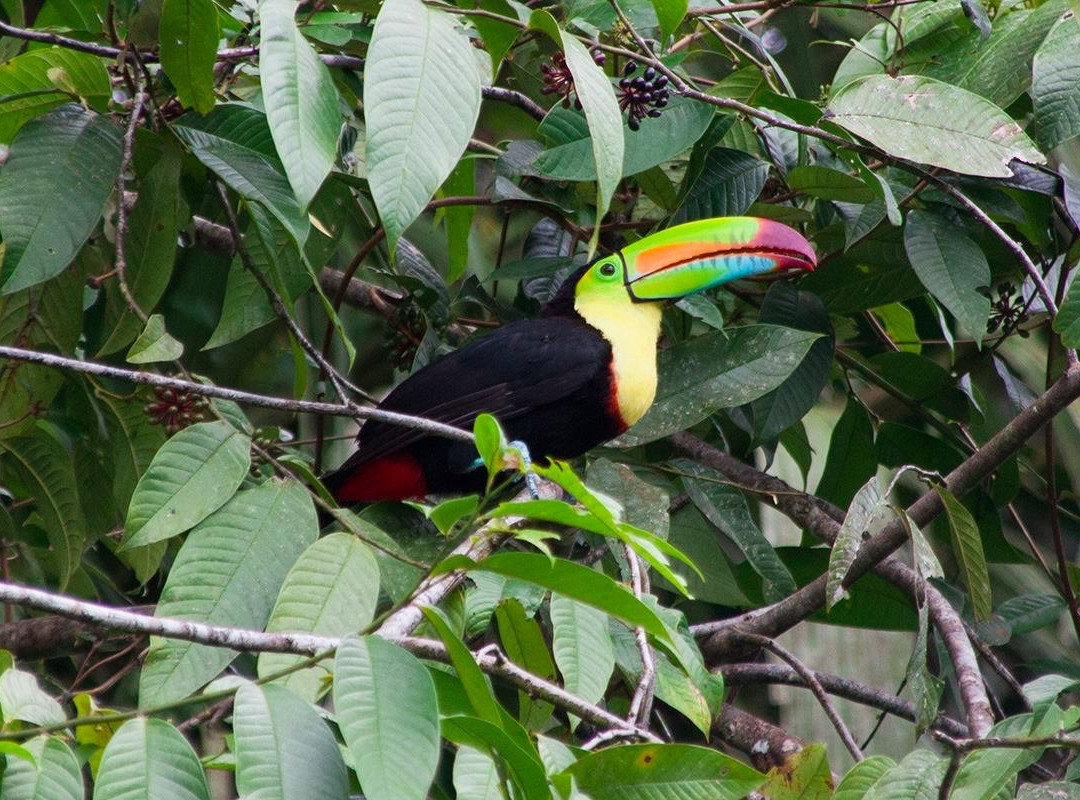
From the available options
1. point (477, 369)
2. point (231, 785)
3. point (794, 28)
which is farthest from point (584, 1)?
point (231, 785)

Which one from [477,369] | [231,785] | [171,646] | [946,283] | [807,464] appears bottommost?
[231,785]

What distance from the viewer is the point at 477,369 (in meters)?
3.30

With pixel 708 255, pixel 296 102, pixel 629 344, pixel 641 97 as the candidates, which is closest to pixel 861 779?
pixel 296 102

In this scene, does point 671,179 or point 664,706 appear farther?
point 664,706

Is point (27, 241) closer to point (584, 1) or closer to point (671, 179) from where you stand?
point (584, 1)

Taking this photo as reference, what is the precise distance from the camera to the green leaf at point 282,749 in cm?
127

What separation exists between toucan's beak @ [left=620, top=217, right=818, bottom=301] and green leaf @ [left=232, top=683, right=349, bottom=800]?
1.88m

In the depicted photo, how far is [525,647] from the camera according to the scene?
199cm

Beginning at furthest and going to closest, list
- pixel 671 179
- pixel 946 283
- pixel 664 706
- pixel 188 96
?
1. pixel 664 706
2. pixel 671 179
3. pixel 946 283
4. pixel 188 96

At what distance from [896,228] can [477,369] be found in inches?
41.6

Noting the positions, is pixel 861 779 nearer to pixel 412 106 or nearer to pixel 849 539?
pixel 849 539

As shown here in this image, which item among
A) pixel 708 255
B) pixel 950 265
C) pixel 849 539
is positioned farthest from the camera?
pixel 708 255

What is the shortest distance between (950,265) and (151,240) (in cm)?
161

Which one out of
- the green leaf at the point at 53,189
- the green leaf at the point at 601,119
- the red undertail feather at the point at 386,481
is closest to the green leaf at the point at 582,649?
the green leaf at the point at 601,119
